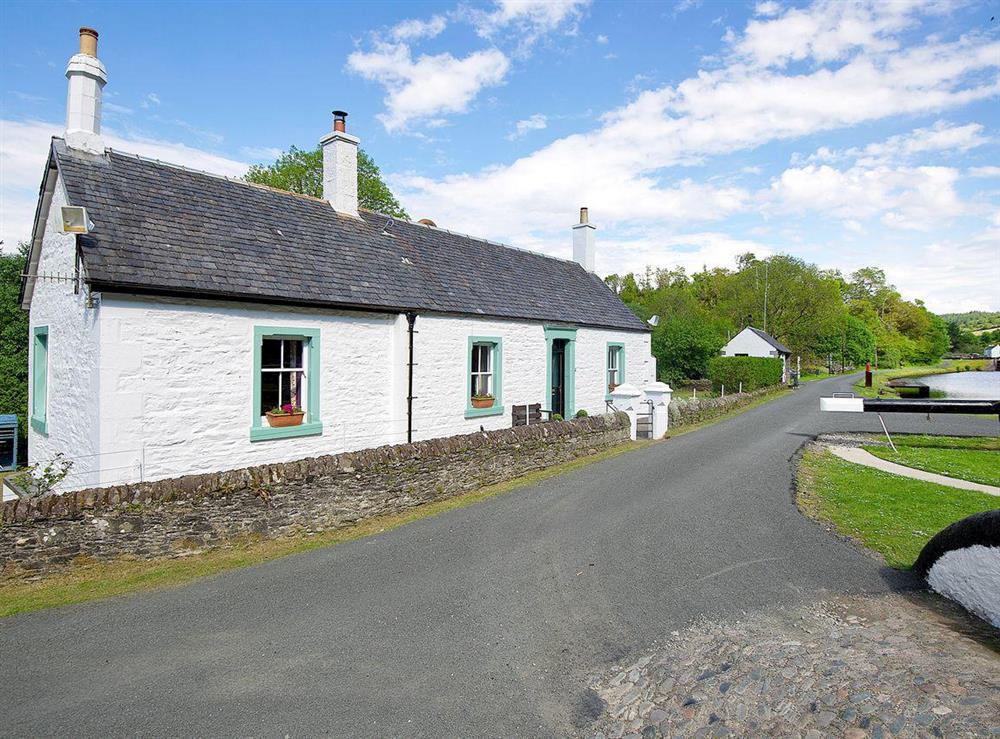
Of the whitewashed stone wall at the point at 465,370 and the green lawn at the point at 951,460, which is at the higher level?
the whitewashed stone wall at the point at 465,370

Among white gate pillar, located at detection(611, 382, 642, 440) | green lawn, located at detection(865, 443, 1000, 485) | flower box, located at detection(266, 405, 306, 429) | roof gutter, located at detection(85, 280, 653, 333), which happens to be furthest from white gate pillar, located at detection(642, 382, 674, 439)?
flower box, located at detection(266, 405, 306, 429)

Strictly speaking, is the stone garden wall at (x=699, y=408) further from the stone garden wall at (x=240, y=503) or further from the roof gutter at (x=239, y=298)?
the stone garden wall at (x=240, y=503)

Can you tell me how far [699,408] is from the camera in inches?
877

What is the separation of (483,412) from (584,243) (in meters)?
12.7

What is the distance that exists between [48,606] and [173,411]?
3.85 m

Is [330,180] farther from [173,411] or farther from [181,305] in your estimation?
[173,411]

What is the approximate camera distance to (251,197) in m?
13.1

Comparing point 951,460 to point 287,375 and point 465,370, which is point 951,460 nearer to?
point 465,370

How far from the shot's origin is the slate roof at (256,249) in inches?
380

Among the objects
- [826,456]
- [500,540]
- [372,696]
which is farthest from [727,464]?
[372,696]

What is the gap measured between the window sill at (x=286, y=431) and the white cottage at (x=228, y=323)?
3 centimetres

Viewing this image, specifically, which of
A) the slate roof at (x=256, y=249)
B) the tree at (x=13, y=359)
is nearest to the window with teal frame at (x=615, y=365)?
the slate roof at (x=256, y=249)

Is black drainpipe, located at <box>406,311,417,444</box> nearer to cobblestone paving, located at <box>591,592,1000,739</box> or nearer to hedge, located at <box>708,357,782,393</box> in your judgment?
cobblestone paving, located at <box>591,592,1000,739</box>

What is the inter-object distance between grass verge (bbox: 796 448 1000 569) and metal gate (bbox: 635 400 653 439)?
5.57m
